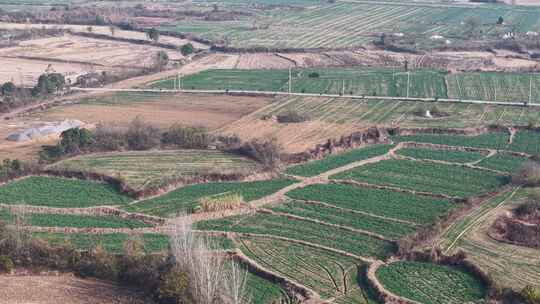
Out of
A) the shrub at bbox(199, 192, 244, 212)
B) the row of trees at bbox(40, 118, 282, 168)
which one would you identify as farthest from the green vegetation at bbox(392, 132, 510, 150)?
the shrub at bbox(199, 192, 244, 212)

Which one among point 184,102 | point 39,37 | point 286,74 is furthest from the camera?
point 39,37

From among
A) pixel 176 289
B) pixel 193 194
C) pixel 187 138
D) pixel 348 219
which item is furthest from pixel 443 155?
pixel 176 289

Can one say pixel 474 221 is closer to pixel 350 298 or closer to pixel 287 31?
pixel 350 298

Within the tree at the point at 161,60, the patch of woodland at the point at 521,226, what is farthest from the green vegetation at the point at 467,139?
the tree at the point at 161,60

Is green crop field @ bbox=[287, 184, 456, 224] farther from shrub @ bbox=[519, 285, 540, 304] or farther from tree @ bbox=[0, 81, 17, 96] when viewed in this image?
tree @ bbox=[0, 81, 17, 96]

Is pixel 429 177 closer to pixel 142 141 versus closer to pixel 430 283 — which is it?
pixel 430 283

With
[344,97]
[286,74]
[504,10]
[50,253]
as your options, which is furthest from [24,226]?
[504,10]

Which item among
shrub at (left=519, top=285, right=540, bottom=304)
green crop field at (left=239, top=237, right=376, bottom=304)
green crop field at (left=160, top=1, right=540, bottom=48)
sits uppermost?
green crop field at (left=160, top=1, right=540, bottom=48)
